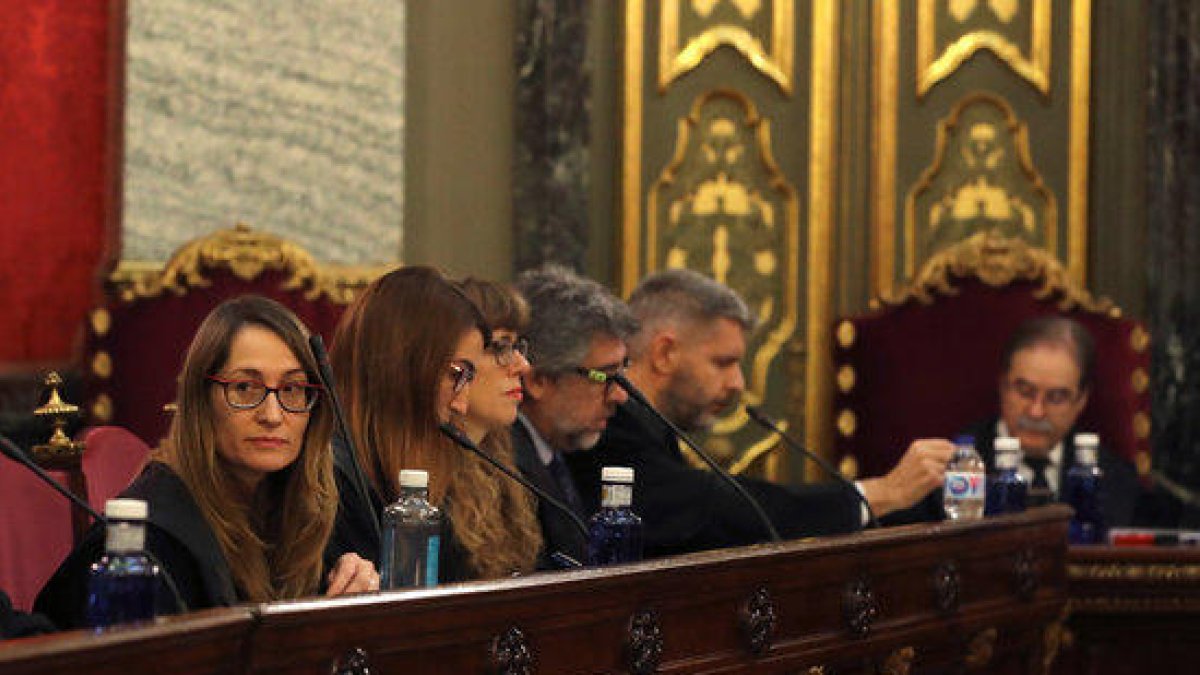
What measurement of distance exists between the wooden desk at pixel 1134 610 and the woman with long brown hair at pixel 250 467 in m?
2.34

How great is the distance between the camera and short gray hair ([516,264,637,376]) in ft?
14.4

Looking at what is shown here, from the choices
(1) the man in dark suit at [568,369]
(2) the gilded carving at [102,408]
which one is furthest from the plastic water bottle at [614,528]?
(2) the gilded carving at [102,408]

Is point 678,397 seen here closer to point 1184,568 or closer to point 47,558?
point 1184,568

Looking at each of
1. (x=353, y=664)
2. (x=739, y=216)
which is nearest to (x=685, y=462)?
(x=739, y=216)

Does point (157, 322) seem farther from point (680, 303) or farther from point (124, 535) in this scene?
point (124, 535)

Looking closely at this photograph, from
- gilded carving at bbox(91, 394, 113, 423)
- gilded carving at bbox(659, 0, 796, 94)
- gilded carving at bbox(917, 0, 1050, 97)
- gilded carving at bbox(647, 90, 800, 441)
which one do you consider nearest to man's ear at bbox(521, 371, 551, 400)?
gilded carving at bbox(91, 394, 113, 423)

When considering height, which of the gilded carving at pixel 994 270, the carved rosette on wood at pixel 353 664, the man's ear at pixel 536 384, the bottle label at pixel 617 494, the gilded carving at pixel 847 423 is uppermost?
the gilded carving at pixel 994 270

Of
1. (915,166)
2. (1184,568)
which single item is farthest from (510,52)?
(1184,568)

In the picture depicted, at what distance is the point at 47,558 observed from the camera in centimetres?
360

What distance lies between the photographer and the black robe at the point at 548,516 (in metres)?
4.09

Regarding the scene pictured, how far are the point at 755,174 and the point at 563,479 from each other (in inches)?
101

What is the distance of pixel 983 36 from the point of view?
22.5 ft

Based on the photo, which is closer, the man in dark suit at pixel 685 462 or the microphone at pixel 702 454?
the microphone at pixel 702 454

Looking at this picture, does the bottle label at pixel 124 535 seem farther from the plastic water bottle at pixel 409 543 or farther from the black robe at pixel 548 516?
the black robe at pixel 548 516
